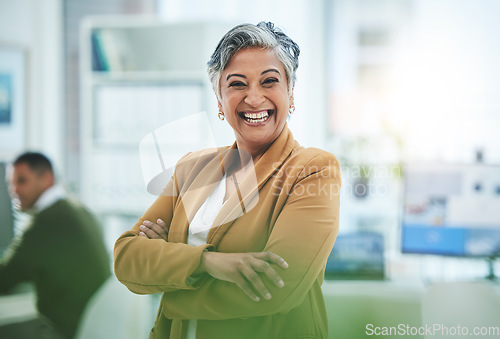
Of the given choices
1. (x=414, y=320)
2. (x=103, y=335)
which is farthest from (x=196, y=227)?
(x=103, y=335)

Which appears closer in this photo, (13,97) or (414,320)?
(414,320)

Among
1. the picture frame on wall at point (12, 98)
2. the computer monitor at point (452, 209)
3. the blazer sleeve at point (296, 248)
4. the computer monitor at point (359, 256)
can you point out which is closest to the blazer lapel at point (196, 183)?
the blazer sleeve at point (296, 248)

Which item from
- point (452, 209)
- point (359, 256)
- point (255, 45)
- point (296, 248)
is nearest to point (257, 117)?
point (255, 45)

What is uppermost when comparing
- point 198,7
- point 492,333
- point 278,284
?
point 198,7

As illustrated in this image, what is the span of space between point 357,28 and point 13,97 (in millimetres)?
→ 2008

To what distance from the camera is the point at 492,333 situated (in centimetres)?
101

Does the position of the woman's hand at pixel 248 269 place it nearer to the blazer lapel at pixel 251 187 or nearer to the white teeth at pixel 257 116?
the blazer lapel at pixel 251 187

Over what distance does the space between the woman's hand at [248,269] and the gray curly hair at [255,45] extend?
268 millimetres

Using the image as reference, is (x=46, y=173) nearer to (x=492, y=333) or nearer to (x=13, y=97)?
(x=13, y=97)

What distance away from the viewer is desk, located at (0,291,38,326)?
1.79 metres

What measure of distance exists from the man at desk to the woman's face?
4.32ft

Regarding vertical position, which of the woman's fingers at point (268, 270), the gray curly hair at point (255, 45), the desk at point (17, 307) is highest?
the gray curly hair at point (255, 45)

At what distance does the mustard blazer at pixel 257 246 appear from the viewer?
0.71 meters

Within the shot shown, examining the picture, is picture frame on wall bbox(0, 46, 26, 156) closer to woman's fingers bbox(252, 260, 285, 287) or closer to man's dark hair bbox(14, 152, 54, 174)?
man's dark hair bbox(14, 152, 54, 174)
